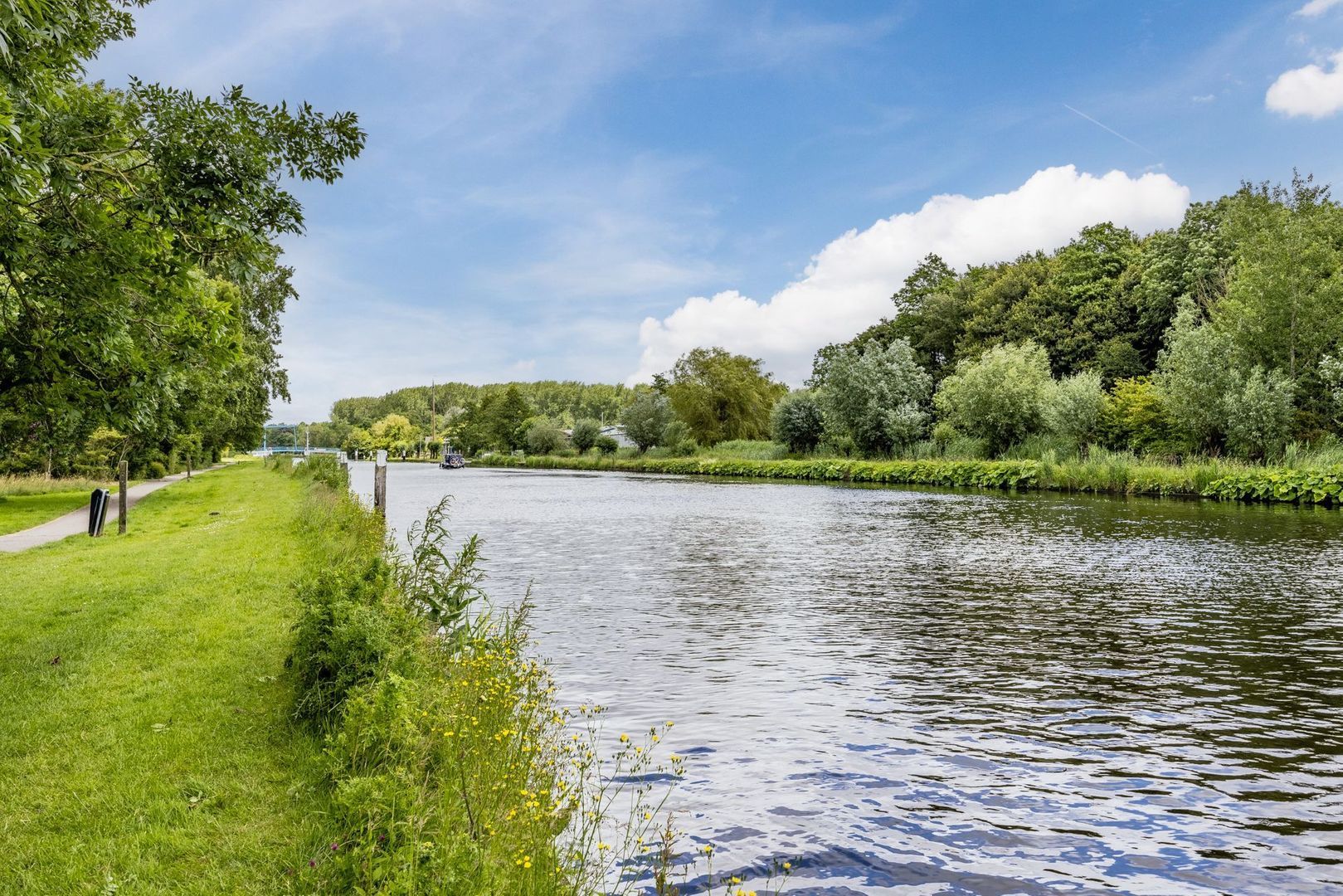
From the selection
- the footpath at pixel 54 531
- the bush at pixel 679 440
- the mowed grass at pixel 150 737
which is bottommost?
the mowed grass at pixel 150 737

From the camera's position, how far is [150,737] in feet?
20.2

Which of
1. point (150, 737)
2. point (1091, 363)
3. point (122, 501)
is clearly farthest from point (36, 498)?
point (1091, 363)

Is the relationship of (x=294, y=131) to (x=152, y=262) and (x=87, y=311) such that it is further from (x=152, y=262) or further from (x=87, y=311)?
(x=87, y=311)

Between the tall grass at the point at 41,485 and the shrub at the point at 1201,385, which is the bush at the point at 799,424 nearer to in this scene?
the shrub at the point at 1201,385

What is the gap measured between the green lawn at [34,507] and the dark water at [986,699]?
1241 centimetres

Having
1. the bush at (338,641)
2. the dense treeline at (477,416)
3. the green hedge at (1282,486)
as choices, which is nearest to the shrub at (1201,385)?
the green hedge at (1282,486)

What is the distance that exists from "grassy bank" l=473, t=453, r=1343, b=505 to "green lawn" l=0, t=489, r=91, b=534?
37238 millimetres

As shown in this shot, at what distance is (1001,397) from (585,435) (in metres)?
52.8

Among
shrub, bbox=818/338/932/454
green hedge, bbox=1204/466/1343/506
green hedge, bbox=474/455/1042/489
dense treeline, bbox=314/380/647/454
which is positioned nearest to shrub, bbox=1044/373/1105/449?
green hedge, bbox=474/455/1042/489

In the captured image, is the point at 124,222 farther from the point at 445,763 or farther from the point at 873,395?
the point at 873,395

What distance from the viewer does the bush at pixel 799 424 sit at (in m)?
64.5

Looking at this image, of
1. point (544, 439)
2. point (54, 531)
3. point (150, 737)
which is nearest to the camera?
point (150, 737)

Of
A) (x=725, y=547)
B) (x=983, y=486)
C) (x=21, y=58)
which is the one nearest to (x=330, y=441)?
(x=983, y=486)

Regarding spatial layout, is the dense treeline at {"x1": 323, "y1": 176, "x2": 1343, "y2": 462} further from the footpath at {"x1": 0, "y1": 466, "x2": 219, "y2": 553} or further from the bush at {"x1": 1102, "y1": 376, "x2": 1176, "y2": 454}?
the footpath at {"x1": 0, "y1": 466, "x2": 219, "y2": 553}
